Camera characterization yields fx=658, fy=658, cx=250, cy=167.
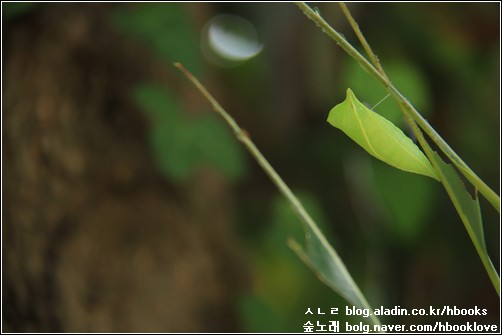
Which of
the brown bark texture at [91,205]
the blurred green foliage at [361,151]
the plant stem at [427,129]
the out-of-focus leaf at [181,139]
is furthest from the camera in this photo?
the blurred green foliage at [361,151]

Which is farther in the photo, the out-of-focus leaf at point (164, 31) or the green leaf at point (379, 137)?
the out-of-focus leaf at point (164, 31)

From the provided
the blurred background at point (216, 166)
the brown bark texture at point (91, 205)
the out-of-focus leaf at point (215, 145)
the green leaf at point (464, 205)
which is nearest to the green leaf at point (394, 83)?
the blurred background at point (216, 166)

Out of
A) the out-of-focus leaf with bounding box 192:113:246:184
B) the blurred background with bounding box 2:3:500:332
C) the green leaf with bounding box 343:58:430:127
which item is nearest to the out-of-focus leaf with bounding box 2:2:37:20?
the blurred background with bounding box 2:3:500:332

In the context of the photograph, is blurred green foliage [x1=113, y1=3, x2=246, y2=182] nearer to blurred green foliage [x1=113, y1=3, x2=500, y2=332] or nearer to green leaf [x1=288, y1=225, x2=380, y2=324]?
blurred green foliage [x1=113, y1=3, x2=500, y2=332]

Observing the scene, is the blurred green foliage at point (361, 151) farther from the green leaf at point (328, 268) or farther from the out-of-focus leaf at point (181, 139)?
the green leaf at point (328, 268)

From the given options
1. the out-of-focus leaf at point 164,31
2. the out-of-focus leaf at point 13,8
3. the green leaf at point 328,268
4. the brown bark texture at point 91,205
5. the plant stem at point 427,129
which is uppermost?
the out-of-focus leaf at point 164,31

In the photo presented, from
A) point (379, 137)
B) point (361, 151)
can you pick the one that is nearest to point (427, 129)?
point (379, 137)

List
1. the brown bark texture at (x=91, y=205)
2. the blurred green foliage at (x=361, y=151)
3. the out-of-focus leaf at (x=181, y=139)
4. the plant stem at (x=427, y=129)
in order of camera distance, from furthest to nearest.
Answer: the blurred green foliage at (x=361, y=151), the out-of-focus leaf at (x=181, y=139), the brown bark texture at (x=91, y=205), the plant stem at (x=427, y=129)
